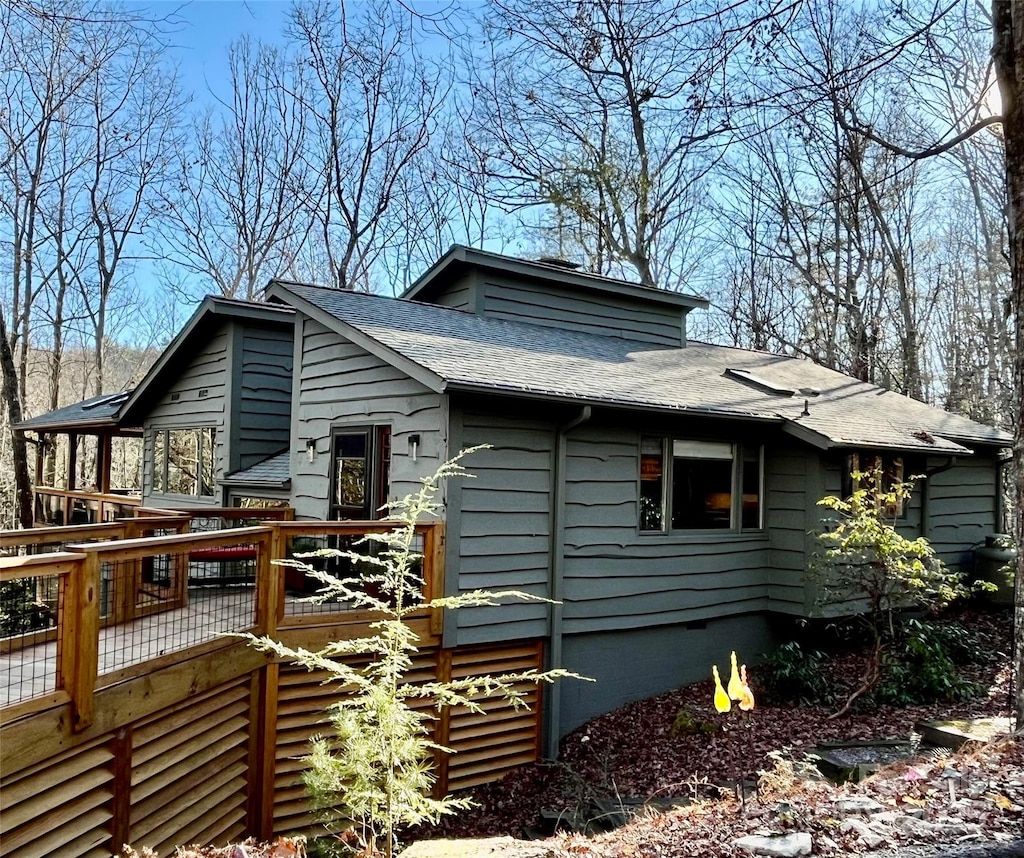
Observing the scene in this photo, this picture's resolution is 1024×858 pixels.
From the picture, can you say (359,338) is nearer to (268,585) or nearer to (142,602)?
(268,585)

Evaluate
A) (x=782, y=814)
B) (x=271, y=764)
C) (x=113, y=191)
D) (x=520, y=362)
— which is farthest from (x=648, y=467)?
(x=113, y=191)

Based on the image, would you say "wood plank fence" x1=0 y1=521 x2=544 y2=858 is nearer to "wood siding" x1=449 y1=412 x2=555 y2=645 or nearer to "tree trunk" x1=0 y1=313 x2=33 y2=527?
"wood siding" x1=449 y1=412 x2=555 y2=645

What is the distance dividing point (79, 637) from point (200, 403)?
8.63 meters

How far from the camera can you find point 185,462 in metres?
12.7

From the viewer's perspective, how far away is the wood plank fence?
4.03 m

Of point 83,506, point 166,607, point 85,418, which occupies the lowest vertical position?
point 166,607

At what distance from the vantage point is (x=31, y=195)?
58.7 ft

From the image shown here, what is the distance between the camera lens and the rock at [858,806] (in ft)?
10.5

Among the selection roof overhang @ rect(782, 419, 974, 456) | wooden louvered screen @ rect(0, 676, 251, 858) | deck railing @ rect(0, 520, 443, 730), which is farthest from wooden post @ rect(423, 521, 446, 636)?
roof overhang @ rect(782, 419, 974, 456)

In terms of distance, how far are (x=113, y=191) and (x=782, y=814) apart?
Result: 23294 mm

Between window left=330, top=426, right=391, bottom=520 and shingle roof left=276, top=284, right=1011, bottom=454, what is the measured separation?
1.23 meters

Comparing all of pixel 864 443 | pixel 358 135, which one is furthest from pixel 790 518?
pixel 358 135

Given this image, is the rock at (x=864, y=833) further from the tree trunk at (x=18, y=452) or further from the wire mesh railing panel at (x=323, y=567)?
the tree trunk at (x=18, y=452)

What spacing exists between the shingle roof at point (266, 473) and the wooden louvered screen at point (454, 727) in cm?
376
